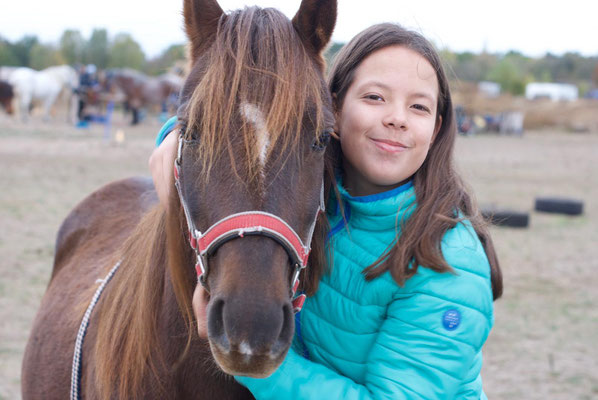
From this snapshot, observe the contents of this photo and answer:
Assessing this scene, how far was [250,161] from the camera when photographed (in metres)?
1.47

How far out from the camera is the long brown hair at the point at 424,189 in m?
1.74

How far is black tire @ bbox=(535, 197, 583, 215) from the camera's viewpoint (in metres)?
10.4

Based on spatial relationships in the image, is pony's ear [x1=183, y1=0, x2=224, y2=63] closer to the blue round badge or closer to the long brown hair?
the long brown hair

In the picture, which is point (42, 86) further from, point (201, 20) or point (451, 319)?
point (451, 319)

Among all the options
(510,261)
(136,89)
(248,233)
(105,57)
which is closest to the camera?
(248,233)

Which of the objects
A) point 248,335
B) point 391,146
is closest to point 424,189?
point 391,146

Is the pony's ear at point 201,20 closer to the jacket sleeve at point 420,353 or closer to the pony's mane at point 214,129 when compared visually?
the pony's mane at point 214,129

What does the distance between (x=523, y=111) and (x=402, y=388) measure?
157 ft

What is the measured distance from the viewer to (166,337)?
184 centimetres

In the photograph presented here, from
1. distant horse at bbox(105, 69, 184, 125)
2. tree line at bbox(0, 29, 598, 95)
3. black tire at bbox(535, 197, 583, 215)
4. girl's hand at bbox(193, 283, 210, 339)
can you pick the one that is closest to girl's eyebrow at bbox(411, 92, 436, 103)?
girl's hand at bbox(193, 283, 210, 339)

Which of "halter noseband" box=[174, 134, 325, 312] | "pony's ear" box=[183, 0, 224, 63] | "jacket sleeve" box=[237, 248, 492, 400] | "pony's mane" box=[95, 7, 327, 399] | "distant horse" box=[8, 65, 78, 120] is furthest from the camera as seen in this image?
"distant horse" box=[8, 65, 78, 120]

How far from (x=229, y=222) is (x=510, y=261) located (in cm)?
684

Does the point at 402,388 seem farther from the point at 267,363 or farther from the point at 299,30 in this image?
the point at 299,30

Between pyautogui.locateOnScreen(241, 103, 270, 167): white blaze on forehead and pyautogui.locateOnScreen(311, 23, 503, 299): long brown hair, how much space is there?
0.50 m
